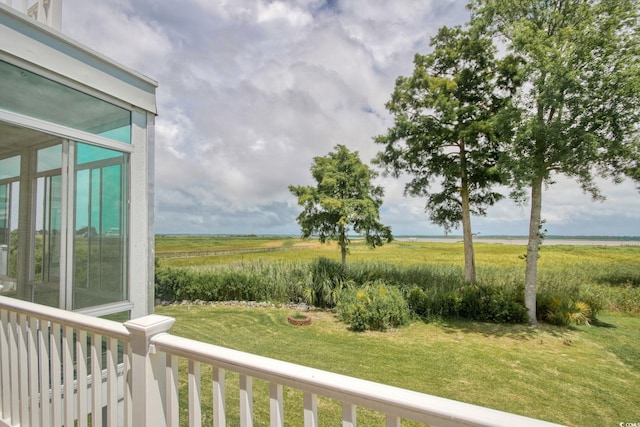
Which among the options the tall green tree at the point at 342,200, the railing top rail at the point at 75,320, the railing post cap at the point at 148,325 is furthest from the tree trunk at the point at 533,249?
the railing top rail at the point at 75,320

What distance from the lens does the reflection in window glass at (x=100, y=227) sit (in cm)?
242

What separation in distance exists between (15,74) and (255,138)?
11.2m

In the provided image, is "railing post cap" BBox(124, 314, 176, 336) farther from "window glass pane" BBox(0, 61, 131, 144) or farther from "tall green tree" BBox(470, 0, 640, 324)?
"tall green tree" BBox(470, 0, 640, 324)

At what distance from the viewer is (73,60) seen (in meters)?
2.27

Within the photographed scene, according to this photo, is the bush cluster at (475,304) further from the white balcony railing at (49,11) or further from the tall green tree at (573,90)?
the white balcony railing at (49,11)

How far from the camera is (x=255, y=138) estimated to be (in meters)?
12.9

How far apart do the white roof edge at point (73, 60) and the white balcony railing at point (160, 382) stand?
177 cm

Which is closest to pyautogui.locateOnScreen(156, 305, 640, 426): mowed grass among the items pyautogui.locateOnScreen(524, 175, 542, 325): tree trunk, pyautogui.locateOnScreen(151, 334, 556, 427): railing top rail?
pyautogui.locateOnScreen(524, 175, 542, 325): tree trunk

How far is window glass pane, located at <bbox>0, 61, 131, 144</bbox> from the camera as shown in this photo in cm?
199

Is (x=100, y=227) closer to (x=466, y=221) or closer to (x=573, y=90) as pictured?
(x=573, y=90)

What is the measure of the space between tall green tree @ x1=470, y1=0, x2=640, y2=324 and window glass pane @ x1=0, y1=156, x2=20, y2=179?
266 inches

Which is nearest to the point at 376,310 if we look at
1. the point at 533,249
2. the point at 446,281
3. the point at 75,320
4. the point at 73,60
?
the point at 446,281

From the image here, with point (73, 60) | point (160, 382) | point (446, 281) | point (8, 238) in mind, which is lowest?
point (446, 281)

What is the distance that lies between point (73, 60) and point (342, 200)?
235 inches
